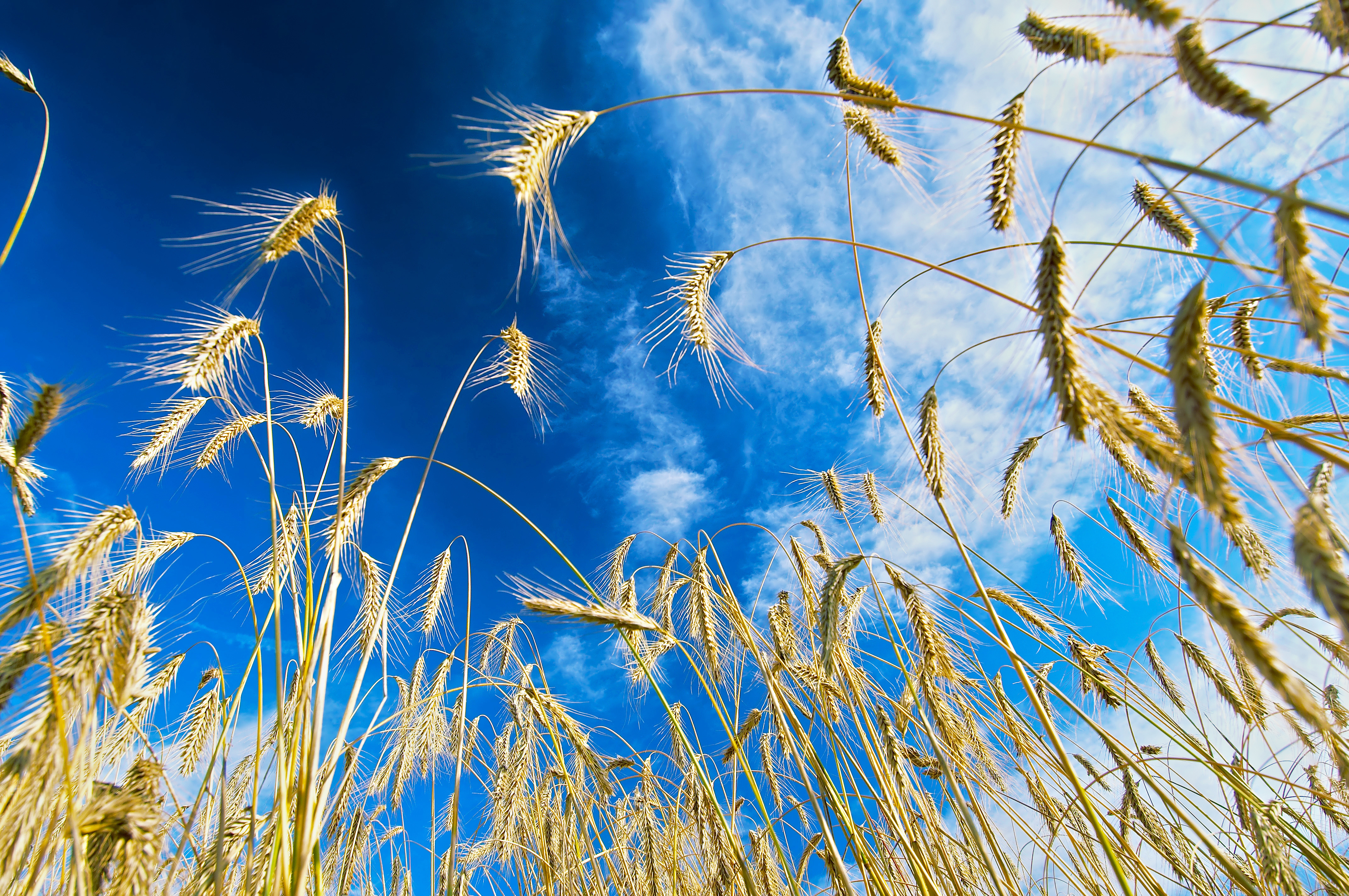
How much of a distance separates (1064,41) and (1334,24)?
637mm

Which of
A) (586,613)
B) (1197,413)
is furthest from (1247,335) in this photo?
(586,613)

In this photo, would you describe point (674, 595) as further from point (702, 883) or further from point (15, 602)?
point (15, 602)

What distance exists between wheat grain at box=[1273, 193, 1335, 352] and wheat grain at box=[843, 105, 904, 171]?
4.67 ft

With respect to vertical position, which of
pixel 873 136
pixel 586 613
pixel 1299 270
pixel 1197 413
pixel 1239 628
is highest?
pixel 873 136

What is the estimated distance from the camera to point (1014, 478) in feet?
10.0

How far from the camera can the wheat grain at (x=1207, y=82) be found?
1128mm

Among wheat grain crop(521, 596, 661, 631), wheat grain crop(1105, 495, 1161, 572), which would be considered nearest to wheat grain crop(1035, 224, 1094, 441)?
wheat grain crop(521, 596, 661, 631)

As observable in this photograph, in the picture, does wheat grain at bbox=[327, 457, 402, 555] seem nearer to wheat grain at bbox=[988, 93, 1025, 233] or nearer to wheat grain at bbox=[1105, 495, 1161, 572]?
wheat grain at bbox=[988, 93, 1025, 233]

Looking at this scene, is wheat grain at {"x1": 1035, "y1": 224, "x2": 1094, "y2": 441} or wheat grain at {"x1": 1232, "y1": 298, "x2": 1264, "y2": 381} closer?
wheat grain at {"x1": 1035, "y1": 224, "x2": 1094, "y2": 441}

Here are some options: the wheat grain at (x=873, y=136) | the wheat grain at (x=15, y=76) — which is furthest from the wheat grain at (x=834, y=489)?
the wheat grain at (x=15, y=76)

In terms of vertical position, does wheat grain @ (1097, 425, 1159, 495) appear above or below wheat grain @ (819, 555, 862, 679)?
above

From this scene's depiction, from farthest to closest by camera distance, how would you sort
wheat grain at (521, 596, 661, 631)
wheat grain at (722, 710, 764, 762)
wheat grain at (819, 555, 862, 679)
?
wheat grain at (722, 710, 764, 762) → wheat grain at (819, 555, 862, 679) → wheat grain at (521, 596, 661, 631)

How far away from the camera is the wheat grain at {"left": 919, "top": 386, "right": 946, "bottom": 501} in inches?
76.9

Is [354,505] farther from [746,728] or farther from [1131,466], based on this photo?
[1131,466]
